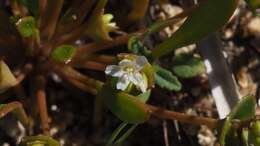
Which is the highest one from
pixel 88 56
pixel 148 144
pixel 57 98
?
pixel 88 56

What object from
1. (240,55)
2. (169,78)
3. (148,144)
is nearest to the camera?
(169,78)

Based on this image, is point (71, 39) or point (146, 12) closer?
point (71, 39)

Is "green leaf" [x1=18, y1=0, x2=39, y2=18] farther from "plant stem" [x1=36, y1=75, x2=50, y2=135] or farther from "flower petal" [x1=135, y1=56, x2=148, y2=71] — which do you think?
"flower petal" [x1=135, y1=56, x2=148, y2=71]

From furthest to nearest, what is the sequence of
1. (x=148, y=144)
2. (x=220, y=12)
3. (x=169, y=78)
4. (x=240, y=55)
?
(x=240, y=55) < (x=148, y=144) < (x=169, y=78) < (x=220, y=12)

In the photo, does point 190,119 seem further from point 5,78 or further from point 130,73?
point 5,78

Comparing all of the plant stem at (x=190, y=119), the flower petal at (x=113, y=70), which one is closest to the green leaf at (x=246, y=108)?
the plant stem at (x=190, y=119)

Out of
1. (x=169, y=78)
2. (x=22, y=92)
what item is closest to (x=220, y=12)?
(x=169, y=78)

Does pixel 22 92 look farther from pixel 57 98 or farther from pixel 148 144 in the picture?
pixel 148 144
